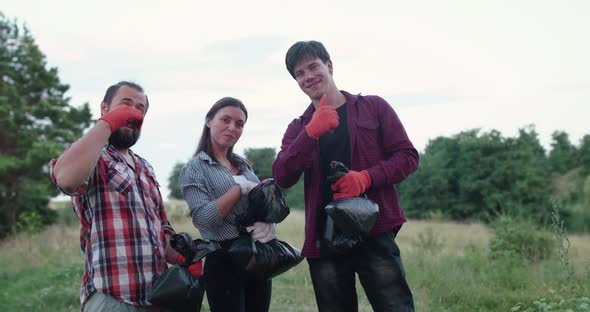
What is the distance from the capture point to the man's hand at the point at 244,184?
10.9ft

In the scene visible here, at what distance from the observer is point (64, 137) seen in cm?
2048

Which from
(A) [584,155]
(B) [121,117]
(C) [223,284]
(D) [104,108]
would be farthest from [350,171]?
(A) [584,155]

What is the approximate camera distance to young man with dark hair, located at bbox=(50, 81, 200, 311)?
7.79 feet

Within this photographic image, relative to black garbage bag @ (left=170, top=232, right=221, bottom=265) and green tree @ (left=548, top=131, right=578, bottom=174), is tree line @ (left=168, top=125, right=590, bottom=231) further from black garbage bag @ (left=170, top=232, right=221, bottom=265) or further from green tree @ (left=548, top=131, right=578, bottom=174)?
black garbage bag @ (left=170, top=232, right=221, bottom=265)

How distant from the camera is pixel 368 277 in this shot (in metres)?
3.01

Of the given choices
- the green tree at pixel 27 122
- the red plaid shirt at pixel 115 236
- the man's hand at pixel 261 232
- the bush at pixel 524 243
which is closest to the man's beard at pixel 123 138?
the red plaid shirt at pixel 115 236

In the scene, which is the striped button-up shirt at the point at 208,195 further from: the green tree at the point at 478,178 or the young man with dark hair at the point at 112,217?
the green tree at the point at 478,178

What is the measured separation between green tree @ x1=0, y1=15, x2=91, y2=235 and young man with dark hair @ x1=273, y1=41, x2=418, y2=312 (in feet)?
56.1

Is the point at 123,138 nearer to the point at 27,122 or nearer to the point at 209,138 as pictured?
the point at 209,138

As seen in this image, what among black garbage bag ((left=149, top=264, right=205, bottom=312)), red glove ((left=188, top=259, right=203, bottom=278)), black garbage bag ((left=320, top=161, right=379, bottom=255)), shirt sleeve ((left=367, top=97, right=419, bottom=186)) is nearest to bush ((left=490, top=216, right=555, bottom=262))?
shirt sleeve ((left=367, top=97, right=419, bottom=186))

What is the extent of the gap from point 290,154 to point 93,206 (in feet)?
3.61

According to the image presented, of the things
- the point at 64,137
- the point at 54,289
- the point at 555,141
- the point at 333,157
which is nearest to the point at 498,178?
the point at 555,141

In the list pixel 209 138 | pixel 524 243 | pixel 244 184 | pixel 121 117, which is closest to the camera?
pixel 121 117

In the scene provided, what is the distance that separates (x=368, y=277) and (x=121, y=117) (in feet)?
5.27
